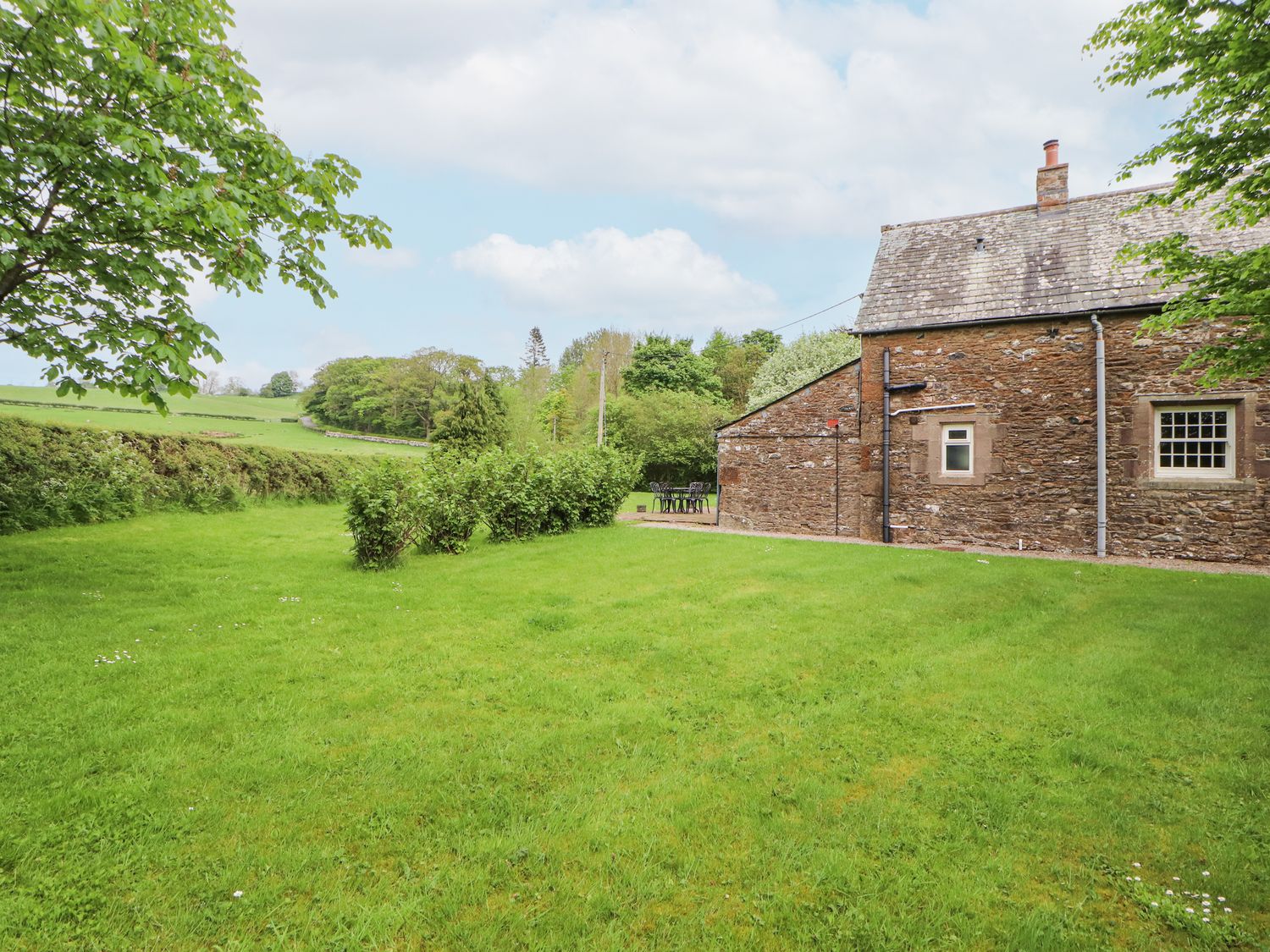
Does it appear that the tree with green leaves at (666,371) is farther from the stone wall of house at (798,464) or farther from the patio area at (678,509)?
the stone wall of house at (798,464)

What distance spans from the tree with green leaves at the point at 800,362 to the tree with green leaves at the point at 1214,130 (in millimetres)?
31213

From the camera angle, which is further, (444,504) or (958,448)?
(958,448)

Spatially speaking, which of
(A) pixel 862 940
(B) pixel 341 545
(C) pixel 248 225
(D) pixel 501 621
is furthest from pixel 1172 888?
(B) pixel 341 545

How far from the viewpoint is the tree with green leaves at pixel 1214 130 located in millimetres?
6375

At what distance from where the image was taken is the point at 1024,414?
13508 mm

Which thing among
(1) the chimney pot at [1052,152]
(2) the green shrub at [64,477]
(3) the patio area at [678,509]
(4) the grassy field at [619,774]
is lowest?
(4) the grassy field at [619,774]

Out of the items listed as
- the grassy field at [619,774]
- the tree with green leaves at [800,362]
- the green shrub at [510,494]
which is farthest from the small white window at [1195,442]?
the tree with green leaves at [800,362]

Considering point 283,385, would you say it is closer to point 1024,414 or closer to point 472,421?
point 472,421

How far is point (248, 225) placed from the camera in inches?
286

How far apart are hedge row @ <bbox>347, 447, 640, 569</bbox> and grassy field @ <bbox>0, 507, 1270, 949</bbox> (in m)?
2.21

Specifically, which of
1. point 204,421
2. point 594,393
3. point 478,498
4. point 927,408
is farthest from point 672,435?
point 204,421

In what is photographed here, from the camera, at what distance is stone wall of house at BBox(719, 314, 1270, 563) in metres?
12.1

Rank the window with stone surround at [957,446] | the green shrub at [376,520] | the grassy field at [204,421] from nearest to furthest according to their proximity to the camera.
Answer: the green shrub at [376,520]
the window with stone surround at [957,446]
the grassy field at [204,421]

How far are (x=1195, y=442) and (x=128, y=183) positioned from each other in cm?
1760
